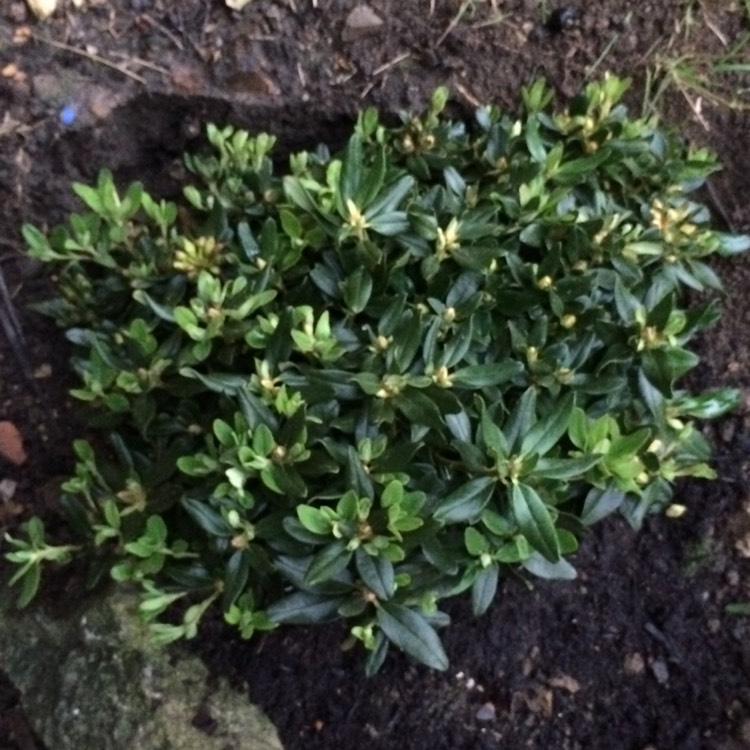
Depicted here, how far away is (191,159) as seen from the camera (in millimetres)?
1787

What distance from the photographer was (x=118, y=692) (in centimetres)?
153

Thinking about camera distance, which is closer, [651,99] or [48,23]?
[48,23]

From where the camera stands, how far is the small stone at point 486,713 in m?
1.64

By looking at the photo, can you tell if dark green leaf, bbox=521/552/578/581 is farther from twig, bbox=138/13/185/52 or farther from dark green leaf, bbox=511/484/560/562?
twig, bbox=138/13/185/52

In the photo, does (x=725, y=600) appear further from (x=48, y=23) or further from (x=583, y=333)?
(x=48, y=23)

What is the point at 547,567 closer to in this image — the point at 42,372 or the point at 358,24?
the point at 42,372

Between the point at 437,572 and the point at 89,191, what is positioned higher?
the point at 89,191

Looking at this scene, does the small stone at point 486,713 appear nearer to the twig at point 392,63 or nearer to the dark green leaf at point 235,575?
the dark green leaf at point 235,575

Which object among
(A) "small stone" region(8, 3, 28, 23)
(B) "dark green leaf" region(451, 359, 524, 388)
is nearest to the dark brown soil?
(A) "small stone" region(8, 3, 28, 23)

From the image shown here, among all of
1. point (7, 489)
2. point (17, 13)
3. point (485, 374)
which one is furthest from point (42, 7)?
point (485, 374)

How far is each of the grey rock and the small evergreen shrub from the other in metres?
0.11

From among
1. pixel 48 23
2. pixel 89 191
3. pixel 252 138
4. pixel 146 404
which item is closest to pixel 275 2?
pixel 252 138

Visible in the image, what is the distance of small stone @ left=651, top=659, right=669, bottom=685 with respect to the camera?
5.54 ft

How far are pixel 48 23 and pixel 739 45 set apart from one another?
1.48 metres
